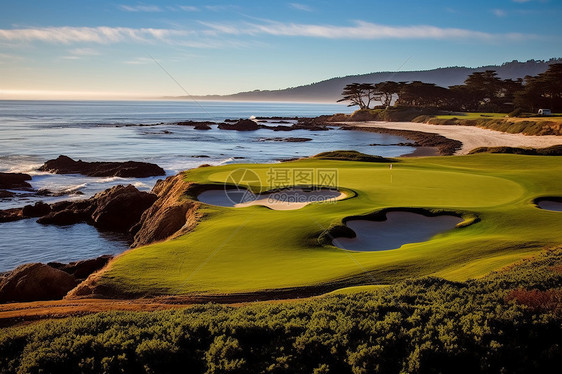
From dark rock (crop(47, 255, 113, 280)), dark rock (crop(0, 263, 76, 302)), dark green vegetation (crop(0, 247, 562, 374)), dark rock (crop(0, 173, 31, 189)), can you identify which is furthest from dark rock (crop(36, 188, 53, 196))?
dark green vegetation (crop(0, 247, 562, 374))

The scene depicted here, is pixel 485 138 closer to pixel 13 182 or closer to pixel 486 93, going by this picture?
pixel 486 93

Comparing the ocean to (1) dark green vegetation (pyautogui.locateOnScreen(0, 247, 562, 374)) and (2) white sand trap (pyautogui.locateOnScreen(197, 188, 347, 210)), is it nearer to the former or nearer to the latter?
(2) white sand trap (pyautogui.locateOnScreen(197, 188, 347, 210))

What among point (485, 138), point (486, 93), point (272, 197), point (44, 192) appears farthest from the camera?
point (486, 93)

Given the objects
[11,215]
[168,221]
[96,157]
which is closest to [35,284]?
[168,221]

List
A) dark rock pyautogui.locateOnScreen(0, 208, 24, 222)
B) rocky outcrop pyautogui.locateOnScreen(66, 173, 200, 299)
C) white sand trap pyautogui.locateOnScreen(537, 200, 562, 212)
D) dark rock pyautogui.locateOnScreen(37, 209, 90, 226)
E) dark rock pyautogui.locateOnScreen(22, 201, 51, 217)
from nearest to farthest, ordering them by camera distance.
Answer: rocky outcrop pyautogui.locateOnScreen(66, 173, 200, 299) → white sand trap pyautogui.locateOnScreen(537, 200, 562, 212) → dark rock pyautogui.locateOnScreen(37, 209, 90, 226) → dark rock pyautogui.locateOnScreen(0, 208, 24, 222) → dark rock pyautogui.locateOnScreen(22, 201, 51, 217)

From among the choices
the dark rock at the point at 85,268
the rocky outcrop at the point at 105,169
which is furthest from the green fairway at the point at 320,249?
the rocky outcrop at the point at 105,169
